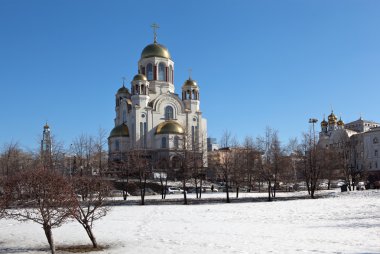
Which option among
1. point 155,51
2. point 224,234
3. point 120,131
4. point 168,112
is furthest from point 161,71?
point 224,234

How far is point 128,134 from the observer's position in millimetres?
71375

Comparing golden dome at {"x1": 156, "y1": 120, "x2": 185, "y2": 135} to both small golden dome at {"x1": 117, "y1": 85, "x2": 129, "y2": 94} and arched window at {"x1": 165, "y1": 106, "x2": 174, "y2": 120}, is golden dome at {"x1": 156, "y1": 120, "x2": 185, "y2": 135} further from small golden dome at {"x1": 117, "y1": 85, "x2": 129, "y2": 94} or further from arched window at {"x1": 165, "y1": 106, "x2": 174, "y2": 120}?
small golden dome at {"x1": 117, "y1": 85, "x2": 129, "y2": 94}

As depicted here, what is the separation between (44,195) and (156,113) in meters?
59.0

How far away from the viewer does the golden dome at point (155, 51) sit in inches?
2965

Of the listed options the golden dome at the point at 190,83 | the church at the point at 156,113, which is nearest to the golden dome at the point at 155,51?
the church at the point at 156,113

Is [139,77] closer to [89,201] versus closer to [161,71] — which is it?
[161,71]

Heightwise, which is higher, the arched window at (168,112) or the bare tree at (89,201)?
the arched window at (168,112)

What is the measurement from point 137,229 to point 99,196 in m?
3.64

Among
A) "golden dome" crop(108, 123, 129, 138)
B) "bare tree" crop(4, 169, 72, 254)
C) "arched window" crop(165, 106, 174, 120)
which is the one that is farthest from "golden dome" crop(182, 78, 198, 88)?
"bare tree" crop(4, 169, 72, 254)

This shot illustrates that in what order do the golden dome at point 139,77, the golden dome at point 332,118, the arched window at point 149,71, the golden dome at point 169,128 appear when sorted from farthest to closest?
1. the golden dome at point 332,118
2. the arched window at point 149,71
3. the golden dome at point 139,77
4. the golden dome at point 169,128

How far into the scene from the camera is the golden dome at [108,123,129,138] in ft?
234

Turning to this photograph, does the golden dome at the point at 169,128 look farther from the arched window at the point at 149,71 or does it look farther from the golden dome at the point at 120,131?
the arched window at the point at 149,71

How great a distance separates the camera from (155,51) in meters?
75.4

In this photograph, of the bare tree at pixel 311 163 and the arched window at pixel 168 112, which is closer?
the bare tree at pixel 311 163
